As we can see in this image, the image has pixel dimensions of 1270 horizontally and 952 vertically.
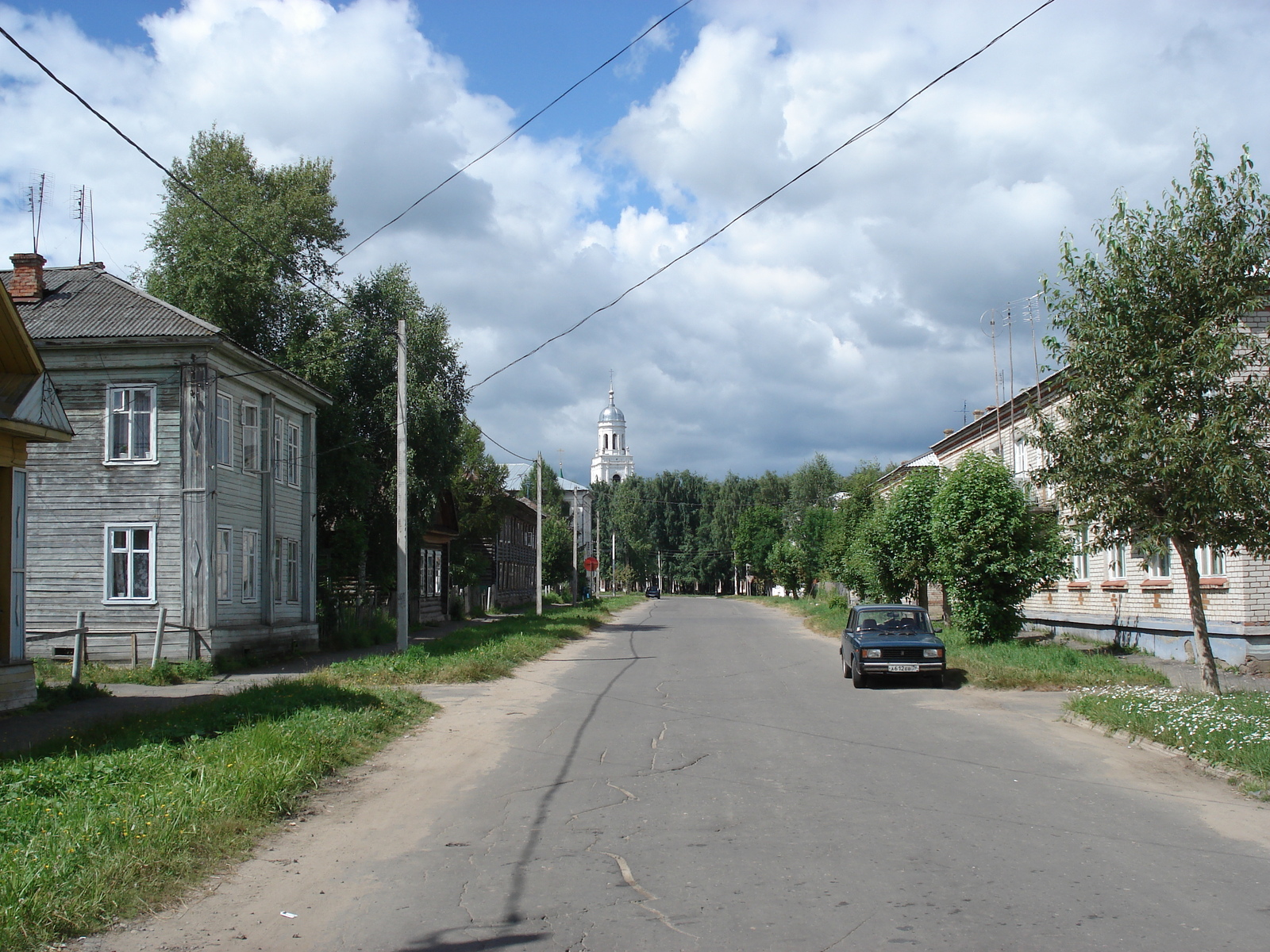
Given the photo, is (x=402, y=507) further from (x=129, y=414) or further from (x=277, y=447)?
(x=277, y=447)

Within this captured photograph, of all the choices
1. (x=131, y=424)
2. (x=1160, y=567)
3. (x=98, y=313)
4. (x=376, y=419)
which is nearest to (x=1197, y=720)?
(x=1160, y=567)

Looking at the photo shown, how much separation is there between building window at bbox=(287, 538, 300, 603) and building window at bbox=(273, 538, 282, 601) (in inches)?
29.7

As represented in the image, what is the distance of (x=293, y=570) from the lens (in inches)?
1003

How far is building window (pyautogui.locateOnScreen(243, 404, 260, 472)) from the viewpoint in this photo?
73.4 ft

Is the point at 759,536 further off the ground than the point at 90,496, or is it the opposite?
the point at 90,496

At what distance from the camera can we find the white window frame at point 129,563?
1980 cm

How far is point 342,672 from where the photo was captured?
1744 cm

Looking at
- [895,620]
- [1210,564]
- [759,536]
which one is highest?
[759,536]

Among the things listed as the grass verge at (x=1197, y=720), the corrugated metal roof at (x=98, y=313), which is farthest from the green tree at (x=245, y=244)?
the grass verge at (x=1197, y=720)

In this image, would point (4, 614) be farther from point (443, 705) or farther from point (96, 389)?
point (96, 389)

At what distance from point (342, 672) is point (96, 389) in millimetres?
8170

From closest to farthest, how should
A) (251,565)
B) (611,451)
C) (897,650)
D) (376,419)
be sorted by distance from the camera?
(897,650) < (251,565) < (376,419) < (611,451)

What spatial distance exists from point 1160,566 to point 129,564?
22.5 meters

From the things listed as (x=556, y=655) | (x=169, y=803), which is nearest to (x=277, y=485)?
(x=556, y=655)
